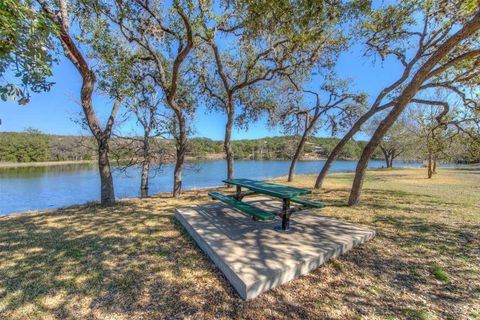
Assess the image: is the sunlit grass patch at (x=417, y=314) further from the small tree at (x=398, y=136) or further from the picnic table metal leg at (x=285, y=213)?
the small tree at (x=398, y=136)

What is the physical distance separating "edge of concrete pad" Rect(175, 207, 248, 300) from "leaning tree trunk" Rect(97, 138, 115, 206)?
2960 mm

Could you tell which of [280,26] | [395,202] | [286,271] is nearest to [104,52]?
[280,26]

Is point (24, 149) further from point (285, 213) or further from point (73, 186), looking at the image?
point (285, 213)

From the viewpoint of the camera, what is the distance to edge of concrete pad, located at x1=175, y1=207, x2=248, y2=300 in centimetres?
204

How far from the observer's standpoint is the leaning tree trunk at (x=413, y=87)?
3.79 meters

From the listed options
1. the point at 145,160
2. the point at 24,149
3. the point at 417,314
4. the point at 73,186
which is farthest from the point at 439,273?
the point at 24,149

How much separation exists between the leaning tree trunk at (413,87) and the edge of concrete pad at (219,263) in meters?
3.97

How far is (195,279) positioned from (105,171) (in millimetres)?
4374

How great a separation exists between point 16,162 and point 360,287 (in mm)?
61016

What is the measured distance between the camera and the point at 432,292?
2.13 metres

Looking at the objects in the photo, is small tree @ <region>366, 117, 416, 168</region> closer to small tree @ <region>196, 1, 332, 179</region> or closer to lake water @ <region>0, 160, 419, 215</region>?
lake water @ <region>0, 160, 419, 215</region>

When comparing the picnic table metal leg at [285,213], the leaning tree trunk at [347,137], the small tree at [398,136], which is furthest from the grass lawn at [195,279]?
the small tree at [398,136]

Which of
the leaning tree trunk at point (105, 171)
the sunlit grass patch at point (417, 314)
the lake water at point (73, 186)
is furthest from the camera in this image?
the lake water at point (73, 186)

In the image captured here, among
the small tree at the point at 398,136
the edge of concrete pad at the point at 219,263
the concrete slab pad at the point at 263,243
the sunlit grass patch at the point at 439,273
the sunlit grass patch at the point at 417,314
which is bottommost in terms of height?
the sunlit grass patch at the point at 417,314
